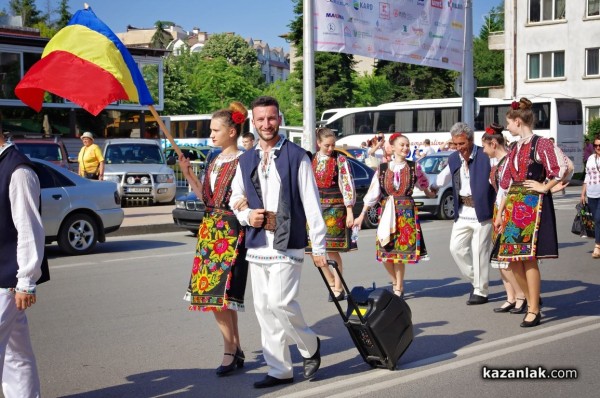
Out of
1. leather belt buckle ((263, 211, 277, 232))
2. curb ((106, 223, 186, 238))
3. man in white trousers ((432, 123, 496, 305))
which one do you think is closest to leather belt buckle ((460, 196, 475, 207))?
man in white trousers ((432, 123, 496, 305))

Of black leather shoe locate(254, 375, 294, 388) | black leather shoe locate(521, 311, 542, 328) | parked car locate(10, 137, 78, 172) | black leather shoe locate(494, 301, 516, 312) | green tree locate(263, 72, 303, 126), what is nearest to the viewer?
black leather shoe locate(254, 375, 294, 388)

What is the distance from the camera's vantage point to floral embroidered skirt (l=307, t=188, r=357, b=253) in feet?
31.2

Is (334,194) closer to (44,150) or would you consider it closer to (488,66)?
(44,150)

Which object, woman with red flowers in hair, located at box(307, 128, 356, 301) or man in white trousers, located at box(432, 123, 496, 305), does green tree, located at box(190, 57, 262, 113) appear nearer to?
woman with red flowers in hair, located at box(307, 128, 356, 301)

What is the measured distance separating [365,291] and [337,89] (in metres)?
64.4

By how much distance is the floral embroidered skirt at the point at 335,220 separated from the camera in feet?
31.2

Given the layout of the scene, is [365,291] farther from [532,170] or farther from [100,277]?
[100,277]

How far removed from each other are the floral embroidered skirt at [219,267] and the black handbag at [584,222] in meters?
9.24

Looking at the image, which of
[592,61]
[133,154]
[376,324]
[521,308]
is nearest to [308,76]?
[133,154]

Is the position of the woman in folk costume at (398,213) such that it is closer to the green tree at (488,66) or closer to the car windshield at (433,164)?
the car windshield at (433,164)

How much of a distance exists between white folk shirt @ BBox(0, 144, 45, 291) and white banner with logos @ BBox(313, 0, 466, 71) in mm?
17507

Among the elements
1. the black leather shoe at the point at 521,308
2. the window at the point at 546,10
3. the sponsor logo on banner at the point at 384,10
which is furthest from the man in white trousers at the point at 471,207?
the window at the point at 546,10

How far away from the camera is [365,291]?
637cm

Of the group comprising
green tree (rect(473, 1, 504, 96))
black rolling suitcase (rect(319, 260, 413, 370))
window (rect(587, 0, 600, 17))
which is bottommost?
black rolling suitcase (rect(319, 260, 413, 370))
